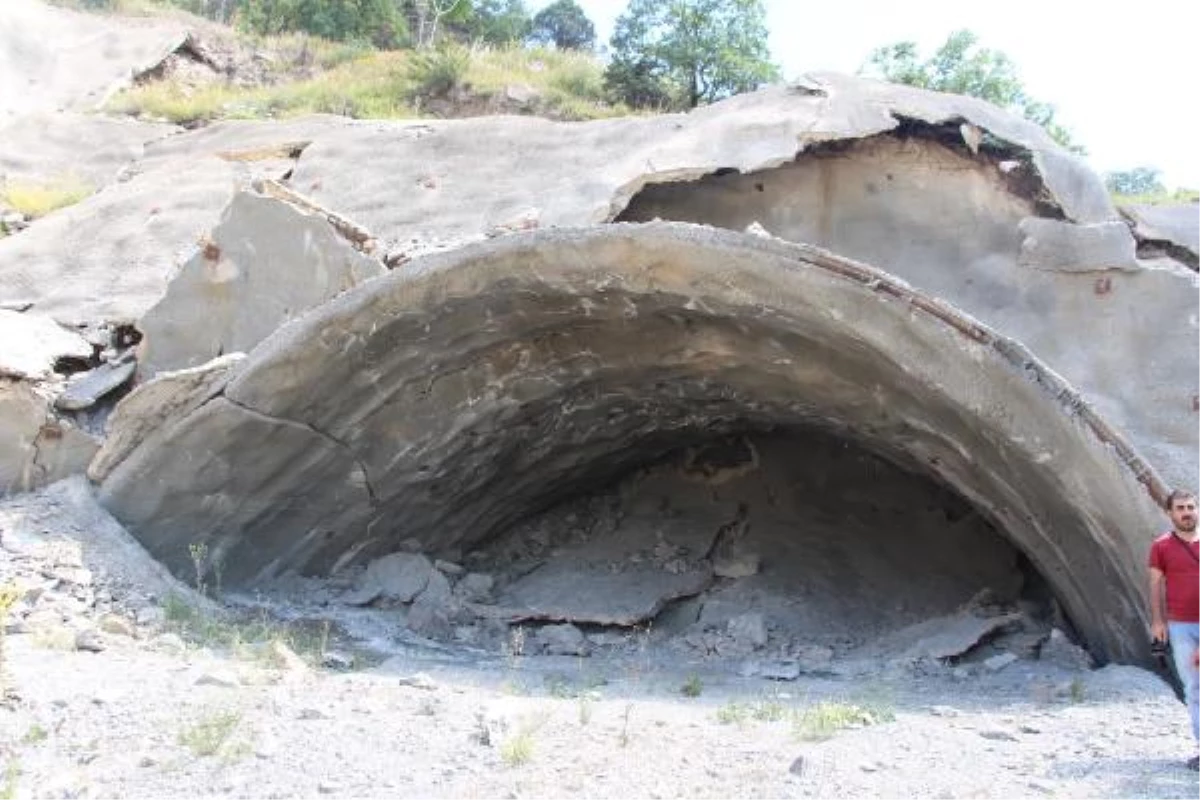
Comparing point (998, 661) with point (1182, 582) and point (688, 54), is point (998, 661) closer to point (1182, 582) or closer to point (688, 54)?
point (1182, 582)

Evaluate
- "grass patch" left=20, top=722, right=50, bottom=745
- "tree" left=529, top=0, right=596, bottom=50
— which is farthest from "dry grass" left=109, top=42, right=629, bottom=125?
"tree" left=529, top=0, right=596, bottom=50

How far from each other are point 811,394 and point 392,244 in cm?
301

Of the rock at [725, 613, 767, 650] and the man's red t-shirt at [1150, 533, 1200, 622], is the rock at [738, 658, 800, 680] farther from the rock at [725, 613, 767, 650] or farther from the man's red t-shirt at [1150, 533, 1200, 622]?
the man's red t-shirt at [1150, 533, 1200, 622]

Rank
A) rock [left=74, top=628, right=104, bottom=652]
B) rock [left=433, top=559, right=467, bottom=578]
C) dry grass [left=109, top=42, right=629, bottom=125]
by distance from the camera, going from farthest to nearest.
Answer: dry grass [left=109, top=42, right=629, bottom=125]
rock [left=433, top=559, right=467, bottom=578]
rock [left=74, top=628, right=104, bottom=652]

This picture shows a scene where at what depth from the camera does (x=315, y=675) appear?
5.16 meters

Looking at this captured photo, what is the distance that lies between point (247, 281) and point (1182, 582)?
5432 mm

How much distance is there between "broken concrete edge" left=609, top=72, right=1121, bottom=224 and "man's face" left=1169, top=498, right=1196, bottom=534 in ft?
10.8

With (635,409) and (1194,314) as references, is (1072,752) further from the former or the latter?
(635,409)

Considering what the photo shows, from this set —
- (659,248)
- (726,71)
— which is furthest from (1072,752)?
(726,71)

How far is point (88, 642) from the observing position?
527 centimetres

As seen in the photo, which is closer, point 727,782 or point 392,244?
point 727,782

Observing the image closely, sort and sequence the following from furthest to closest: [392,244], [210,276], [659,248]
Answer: [392,244] → [210,276] → [659,248]

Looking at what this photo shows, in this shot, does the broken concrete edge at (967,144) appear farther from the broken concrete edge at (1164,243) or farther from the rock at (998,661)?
the rock at (998,661)

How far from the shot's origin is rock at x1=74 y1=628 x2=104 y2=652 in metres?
5.26
